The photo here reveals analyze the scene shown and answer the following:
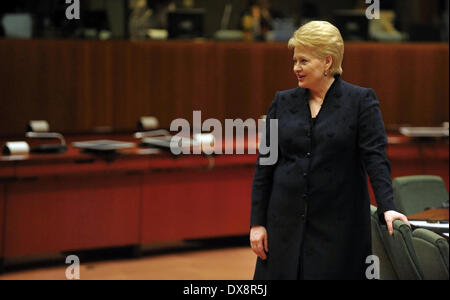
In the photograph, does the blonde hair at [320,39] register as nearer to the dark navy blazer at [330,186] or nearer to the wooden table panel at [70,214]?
the dark navy blazer at [330,186]

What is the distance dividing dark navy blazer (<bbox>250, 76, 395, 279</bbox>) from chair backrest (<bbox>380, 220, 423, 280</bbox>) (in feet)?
0.52

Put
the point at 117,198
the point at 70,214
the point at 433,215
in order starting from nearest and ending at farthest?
the point at 433,215, the point at 70,214, the point at 117,198

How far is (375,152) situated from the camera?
255 cm

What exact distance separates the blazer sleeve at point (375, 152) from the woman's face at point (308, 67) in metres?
0.17

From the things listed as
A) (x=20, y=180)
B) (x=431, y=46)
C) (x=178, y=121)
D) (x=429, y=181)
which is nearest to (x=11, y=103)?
(x=20, y=180)

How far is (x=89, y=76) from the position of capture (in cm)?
642

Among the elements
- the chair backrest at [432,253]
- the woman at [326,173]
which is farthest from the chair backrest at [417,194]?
the woman at [326,173]

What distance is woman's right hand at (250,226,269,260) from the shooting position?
2680 millimetres

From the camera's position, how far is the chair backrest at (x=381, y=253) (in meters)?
3.14

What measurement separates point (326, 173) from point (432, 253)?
480 mm

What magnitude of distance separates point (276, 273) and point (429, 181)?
2.29m

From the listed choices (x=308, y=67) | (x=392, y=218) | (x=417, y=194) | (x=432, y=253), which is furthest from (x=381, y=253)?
(x=417, y=194)

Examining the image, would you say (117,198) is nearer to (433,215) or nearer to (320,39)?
(433,215)

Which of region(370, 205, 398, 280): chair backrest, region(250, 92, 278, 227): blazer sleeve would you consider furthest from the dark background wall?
region(250, 92, 278, 227): blazer sleeve
